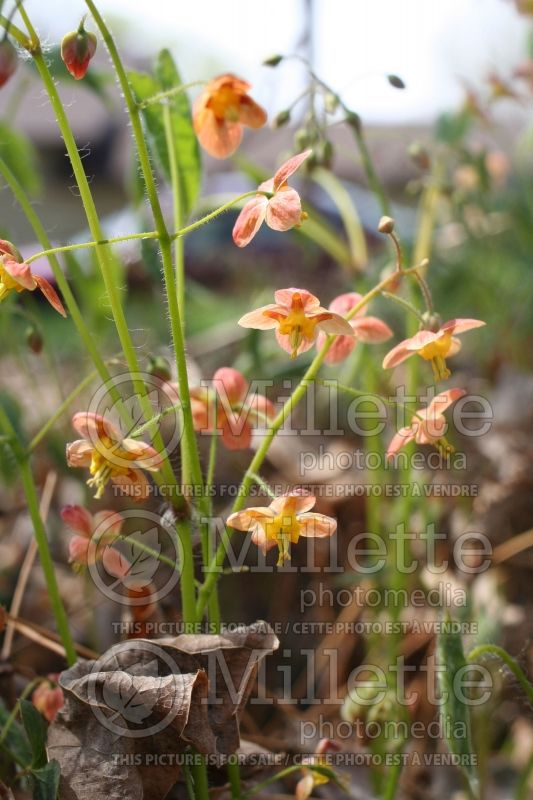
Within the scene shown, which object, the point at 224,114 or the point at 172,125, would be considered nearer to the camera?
the point at 224,114

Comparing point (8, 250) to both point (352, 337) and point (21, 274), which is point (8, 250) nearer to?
point (21, 274)

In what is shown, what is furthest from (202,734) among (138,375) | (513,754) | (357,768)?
(513,754)

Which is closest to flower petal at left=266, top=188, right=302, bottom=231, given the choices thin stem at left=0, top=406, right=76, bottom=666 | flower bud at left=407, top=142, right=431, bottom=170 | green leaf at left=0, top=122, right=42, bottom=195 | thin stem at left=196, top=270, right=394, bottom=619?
thin stem at left=196, top=270, right=394, bottom=619

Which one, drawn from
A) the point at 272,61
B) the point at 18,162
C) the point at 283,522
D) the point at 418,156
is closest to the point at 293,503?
the point at 283,522

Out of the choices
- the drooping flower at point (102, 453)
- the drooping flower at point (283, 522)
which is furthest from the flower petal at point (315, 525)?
the drooping flower at point (102, 453)

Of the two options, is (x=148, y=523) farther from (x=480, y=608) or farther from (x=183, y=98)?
(x=183, y=98)
